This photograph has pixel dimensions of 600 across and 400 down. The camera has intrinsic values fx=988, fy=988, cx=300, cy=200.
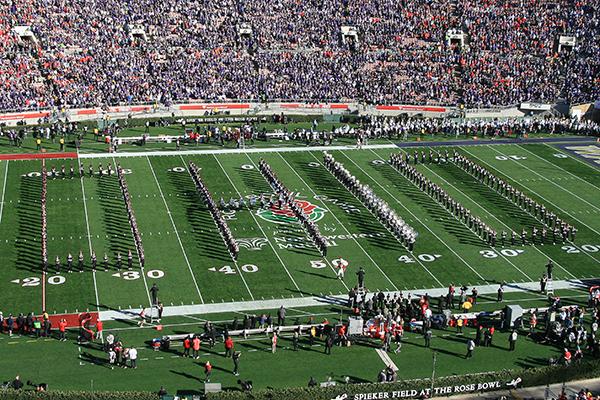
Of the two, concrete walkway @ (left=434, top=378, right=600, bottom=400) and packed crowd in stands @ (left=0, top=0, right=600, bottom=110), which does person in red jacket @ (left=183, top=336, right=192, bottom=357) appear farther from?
packed crowd in stands @ (left=0, top=0, right=600, bottom=110)

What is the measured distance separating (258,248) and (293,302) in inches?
211

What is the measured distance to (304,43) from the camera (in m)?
73.5

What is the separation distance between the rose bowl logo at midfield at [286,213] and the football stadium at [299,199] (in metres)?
0.14

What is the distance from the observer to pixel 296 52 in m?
72.4

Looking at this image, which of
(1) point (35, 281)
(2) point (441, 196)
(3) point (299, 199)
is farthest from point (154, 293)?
(2) point (441, 196)

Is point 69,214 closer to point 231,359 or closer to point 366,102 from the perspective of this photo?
point 231,359

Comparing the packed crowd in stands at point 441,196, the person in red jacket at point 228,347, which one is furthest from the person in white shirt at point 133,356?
Result: the packed crowd in stands at point 441,196

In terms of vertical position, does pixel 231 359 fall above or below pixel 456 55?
below

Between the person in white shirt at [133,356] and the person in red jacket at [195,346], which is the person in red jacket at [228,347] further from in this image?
the person in white shirt at [133,356]

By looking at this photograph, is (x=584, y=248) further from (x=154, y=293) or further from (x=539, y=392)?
(x=154, y=293)

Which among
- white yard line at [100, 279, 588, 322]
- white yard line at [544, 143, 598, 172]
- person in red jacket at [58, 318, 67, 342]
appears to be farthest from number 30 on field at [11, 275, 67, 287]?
white yard line at [544, 143, 598, 172]

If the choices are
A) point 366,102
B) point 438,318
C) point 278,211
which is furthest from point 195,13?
point 438,318

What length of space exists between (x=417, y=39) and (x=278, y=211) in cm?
3430

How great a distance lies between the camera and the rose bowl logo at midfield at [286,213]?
1711 inches
